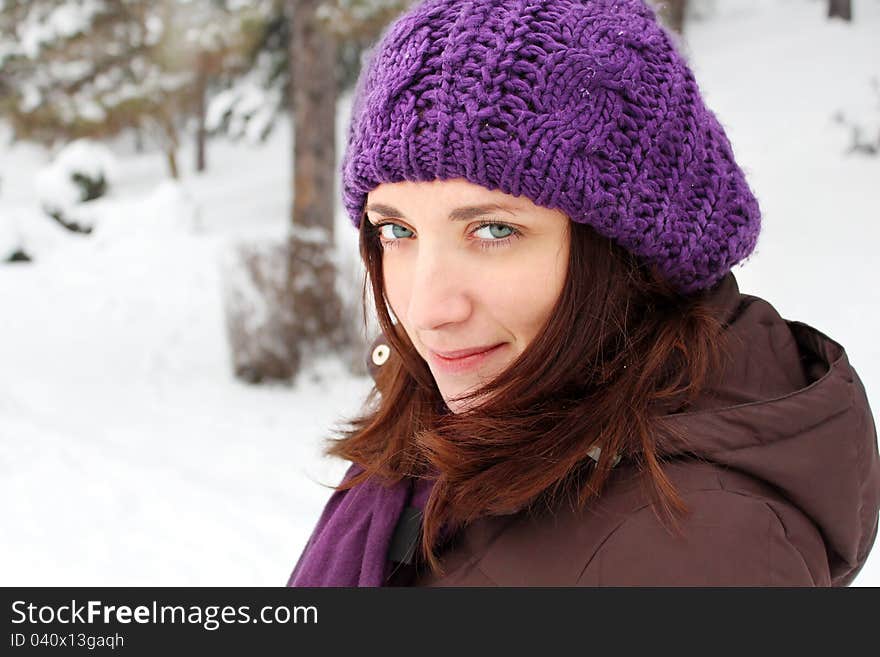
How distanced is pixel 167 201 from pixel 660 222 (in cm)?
1347

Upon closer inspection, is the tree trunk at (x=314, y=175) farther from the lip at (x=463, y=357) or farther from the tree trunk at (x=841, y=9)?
the tree trunk at (x=841, y=9)

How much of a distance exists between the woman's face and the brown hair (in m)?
0.04

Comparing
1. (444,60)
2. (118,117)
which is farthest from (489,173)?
(118,117)

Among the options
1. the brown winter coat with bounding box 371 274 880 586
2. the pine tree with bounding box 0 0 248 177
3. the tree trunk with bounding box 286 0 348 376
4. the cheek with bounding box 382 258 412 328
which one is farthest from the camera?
the pine tree with bounding box 0 0 248 177

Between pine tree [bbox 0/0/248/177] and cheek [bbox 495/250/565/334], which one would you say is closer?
cheek [bbox 495/250/565/334]

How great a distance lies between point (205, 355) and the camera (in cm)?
792

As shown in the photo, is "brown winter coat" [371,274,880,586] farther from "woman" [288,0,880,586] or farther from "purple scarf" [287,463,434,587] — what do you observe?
"purple scarf" [287,463,434,587]

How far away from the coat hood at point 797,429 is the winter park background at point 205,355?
0.63 metres

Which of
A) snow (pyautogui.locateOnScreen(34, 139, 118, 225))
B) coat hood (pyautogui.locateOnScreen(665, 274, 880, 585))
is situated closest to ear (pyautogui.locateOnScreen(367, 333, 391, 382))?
coat hood (pyautogui.locateOnScreen(665, 274, 880, 585))

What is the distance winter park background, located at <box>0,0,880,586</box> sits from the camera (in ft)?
12.9

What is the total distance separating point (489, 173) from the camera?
1326mm

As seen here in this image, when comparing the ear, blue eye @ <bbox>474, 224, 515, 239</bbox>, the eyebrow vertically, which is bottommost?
the ear

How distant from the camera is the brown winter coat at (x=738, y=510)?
114cm
